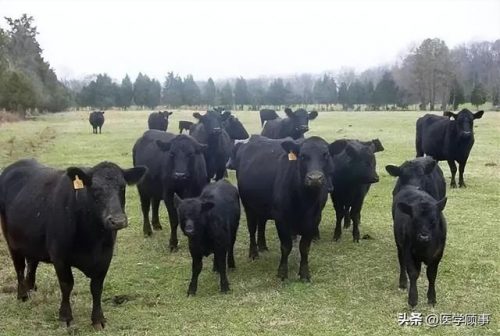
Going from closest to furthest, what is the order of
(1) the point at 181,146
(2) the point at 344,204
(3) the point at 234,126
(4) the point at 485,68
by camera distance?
(1) the point at 181,146, (2) the point at 344,204, (3) the point at 234,126, (4) the point at 485,68

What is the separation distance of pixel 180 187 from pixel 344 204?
3037mm

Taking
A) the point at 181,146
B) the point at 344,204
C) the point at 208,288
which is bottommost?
the point at 208,288

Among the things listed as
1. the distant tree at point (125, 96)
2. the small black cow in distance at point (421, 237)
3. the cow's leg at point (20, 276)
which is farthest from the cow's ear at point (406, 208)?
the distant tree at point (125, 96)

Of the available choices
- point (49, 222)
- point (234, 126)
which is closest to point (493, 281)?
point (49, 222)

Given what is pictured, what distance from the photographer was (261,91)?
117938 millimetres

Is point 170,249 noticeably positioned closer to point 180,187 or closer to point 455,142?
point 180,187

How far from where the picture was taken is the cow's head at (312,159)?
7949mm

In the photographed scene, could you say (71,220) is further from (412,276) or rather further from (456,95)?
(456,95)

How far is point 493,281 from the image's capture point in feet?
27.1

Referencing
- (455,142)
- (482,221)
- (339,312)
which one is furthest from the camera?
(455,142)

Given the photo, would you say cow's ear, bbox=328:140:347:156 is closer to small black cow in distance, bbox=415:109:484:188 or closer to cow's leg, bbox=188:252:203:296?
cow's leg, bbox=188:252:203:296

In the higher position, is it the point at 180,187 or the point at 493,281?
the point at 180,187

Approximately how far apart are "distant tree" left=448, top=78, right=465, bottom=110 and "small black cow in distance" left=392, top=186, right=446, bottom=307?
71.6 m

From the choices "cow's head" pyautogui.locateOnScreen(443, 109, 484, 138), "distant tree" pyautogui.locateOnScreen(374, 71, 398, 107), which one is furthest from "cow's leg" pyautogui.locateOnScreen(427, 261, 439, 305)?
"distant tree" pyautogui.locateOnScreen(374, 71, 398, 107)
